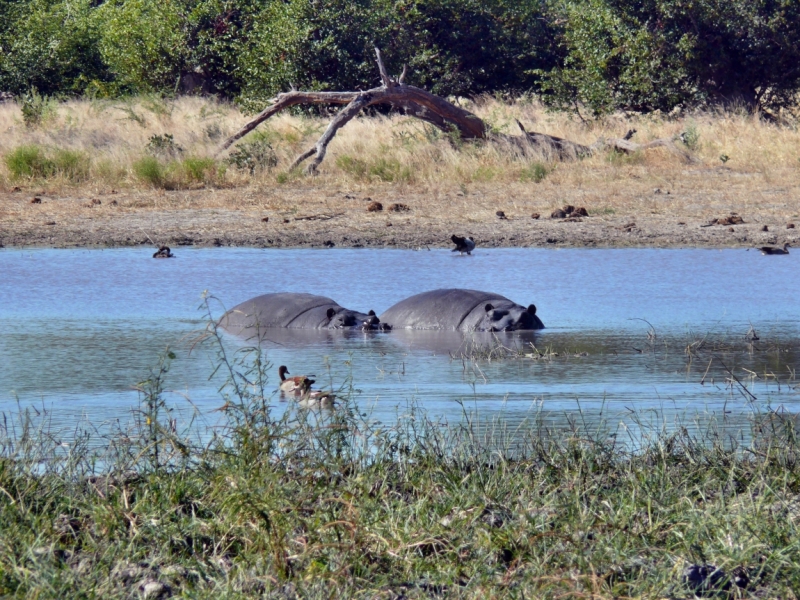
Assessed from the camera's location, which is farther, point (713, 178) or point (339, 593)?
point (713, 178)

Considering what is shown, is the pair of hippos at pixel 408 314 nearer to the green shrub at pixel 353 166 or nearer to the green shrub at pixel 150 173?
the green shrub at pixel 150 173

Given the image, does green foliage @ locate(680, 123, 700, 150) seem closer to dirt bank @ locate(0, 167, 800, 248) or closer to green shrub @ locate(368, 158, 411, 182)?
dirt bank @ locate(0, 167, 800, 248)

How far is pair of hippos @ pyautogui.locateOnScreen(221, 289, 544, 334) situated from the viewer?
7.46m

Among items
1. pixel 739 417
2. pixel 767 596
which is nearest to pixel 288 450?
pixel 767 596

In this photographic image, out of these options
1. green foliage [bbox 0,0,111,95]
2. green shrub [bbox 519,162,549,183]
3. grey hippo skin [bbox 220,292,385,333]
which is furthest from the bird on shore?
green foliage [bbox 0,0,111,95]

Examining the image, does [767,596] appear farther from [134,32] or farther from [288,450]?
[134,32]

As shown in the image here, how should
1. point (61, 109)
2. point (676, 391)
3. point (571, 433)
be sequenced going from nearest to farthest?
point (571, 433) → point (676, 391) → point (61, 109)

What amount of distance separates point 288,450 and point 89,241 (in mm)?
8153

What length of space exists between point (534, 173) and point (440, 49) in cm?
915

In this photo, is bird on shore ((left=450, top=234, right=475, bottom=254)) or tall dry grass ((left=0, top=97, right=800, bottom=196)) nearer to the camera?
bird on shore ((left=450, top=234, right=475, bottom=254))

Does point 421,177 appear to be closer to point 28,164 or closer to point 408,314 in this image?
point 28,164

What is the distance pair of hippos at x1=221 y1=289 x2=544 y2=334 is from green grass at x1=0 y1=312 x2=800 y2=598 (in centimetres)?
323

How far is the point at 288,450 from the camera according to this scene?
3855 mm

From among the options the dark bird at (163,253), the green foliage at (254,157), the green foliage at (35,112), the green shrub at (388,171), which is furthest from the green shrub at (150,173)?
the green foliage at (35,112)
